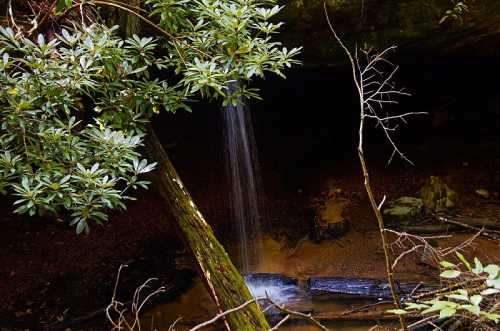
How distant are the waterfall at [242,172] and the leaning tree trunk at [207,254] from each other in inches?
111

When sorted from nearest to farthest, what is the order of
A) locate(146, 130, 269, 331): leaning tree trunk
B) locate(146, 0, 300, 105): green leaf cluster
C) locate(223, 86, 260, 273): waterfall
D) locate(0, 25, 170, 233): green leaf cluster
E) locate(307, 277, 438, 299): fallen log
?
locate(0, 25, 170, 233): green leaf cluster → locate(146, 0, 300, 105): green leaf cluster → locate(146, 130, 269, 331): leaning tree trunk → locate(307, 277, 438, 299): fallen log → locate(223, 86, 260, 273): waterfall

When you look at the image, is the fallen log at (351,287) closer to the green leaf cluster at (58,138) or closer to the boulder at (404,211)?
the boulder at (404,211)

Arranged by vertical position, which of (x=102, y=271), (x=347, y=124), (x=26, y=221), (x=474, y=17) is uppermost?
(x=474, y=17)

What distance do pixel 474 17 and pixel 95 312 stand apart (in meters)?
5.04

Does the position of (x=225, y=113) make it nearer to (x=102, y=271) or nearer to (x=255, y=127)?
(x=255, y=127)

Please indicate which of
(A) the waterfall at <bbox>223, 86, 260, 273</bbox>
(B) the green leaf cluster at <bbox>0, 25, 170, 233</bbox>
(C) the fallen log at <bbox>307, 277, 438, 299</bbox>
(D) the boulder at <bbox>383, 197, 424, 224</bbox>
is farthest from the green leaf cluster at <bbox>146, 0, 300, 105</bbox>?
(D) the boulder at <bbox>383, 197, 424, 224</bbox>

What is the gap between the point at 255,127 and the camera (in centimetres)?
791

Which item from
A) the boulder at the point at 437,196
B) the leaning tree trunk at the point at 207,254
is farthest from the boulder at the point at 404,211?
the leaning tree trunk at the point at 207,254

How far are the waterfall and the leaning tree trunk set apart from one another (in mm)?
2821

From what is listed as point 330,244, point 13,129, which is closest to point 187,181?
point 330,244

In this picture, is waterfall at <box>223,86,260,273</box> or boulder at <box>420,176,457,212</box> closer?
boulder at <box>420,176,457,212</box>

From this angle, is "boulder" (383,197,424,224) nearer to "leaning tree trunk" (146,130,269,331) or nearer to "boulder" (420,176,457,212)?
"boulder" (420,176,457,212)

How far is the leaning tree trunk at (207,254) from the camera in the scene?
9.68 feet

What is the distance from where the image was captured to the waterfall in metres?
6.30
